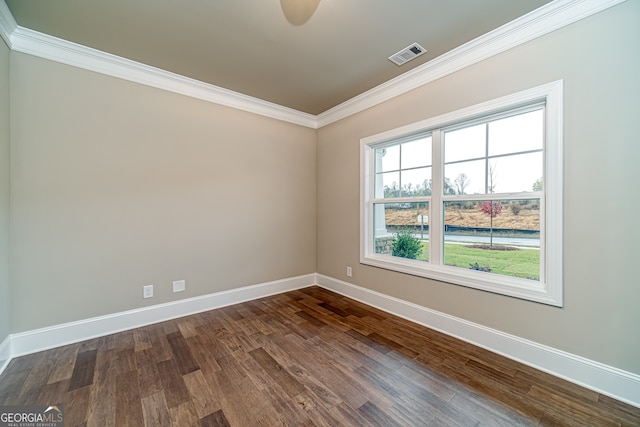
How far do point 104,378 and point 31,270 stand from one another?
4.09 ft

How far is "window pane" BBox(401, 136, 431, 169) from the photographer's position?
110 inches

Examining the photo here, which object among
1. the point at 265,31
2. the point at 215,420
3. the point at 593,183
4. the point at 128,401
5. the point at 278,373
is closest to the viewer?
the point at 215,420

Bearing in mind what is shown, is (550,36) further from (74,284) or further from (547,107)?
(74,284)

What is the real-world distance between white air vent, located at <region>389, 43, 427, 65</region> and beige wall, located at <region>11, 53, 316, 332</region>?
189cm

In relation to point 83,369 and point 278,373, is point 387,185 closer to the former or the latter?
point 278,373

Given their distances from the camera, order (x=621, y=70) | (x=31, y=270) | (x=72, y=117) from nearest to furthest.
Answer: (x=621, y=70)
(x=31, y=270)
(x=72, y=117)

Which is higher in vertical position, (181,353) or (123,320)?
(123,320)

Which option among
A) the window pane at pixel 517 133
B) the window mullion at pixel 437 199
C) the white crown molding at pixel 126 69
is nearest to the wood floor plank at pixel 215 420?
the window mullion at pixel 437 199

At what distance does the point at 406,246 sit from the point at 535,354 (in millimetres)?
1466

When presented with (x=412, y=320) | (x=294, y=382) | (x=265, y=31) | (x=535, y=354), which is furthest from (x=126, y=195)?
(x=535, y=354)

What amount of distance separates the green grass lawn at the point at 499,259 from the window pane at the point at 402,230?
11.7 inches

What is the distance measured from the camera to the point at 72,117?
7.57 ft

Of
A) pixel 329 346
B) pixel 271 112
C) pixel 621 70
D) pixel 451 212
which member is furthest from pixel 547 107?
pixel 271 112

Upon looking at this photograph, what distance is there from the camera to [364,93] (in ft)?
10.6
